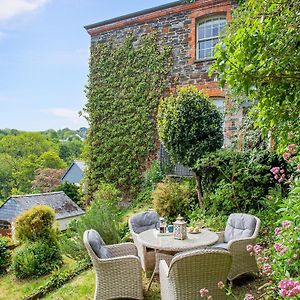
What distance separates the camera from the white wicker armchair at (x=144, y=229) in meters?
5.12

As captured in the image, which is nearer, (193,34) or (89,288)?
(89,288)

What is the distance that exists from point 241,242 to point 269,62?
2.89 meters


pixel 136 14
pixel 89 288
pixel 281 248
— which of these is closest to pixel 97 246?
pixel 89 288

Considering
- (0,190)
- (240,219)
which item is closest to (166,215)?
(240,219)

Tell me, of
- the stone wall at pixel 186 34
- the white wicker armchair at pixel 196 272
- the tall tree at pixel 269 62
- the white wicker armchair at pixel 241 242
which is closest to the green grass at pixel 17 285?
the white wicker armchair at pixel 196 272

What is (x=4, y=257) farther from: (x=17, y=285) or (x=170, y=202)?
(x=170, y=202)

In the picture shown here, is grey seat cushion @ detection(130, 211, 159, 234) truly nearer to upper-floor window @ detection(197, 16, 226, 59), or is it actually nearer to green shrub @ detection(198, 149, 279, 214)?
green shrub @ detection(198, 149, 279, 214)

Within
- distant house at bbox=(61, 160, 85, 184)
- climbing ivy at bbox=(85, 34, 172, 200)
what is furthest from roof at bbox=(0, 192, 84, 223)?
distant house at bbox=(61, 160, 85, 184)

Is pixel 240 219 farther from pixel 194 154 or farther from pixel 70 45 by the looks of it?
pixel 70 45

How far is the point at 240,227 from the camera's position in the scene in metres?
5.05

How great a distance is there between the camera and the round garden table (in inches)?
164

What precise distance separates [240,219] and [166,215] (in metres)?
2.92

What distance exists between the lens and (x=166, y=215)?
7.76 meters

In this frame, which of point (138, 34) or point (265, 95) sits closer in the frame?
point (265, 95)
